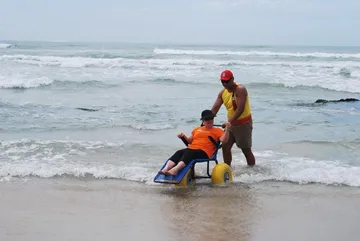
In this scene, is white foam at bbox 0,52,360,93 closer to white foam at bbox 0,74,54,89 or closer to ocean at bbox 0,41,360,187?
white foam at bbox 0,74,54,89

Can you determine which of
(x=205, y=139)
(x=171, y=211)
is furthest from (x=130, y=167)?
(x=171, y=211)

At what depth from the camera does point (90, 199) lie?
5773 mm

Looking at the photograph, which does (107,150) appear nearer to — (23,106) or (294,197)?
(294,197)

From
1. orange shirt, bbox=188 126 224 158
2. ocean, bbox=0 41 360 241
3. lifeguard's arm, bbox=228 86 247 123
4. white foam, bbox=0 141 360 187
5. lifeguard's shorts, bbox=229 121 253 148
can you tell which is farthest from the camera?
lifeguard's shorts, bbox=229 121 253 148

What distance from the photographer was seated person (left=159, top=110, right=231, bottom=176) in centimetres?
634

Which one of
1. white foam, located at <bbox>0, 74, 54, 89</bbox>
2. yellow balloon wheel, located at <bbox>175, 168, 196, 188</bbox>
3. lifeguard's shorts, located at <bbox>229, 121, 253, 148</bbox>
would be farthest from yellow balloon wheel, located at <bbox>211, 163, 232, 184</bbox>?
white foam, located at <bbox>0, 74, 54, 89</bbox>

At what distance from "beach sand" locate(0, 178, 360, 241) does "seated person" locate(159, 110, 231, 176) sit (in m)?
0.32

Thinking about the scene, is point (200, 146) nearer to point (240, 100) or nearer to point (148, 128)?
point (240, 100)

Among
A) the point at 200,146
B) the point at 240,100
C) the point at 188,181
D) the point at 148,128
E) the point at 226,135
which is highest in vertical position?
the point at 240,100

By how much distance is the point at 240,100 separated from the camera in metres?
6.77

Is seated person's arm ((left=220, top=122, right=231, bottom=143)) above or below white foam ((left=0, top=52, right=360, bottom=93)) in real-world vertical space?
above

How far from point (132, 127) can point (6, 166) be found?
4306 mm

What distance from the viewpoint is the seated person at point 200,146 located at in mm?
6344

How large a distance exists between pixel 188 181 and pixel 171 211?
3.71ft
